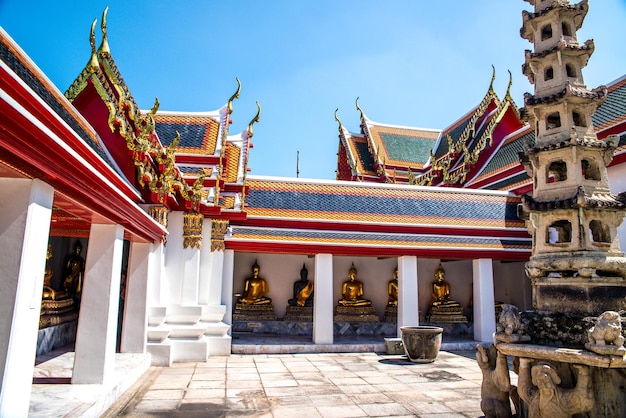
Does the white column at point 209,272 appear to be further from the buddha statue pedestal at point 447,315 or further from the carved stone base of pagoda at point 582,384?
the carved stone base of pagoda at point 582,384

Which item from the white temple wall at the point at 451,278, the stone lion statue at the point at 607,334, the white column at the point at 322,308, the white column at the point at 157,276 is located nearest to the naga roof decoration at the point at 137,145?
the white column at the point at 157,276

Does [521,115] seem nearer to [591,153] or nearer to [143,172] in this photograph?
[591,153]

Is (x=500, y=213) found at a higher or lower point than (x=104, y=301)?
higher

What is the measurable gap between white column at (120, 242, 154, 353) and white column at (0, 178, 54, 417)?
10.9 ft

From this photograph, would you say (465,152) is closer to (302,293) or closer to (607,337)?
(302,293)

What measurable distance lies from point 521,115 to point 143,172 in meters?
4.95

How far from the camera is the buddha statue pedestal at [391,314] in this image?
38.7 ft

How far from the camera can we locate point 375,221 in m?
10.6

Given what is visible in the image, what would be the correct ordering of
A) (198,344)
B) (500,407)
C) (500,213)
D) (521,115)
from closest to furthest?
(500,407) → (521,115) → (198,344) → (500,213)

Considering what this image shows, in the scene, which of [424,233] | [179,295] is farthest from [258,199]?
[424,233]

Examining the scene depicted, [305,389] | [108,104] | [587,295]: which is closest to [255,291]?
[305,389]

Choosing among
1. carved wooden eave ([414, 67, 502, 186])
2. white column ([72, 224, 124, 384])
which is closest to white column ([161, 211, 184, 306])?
white column ([72, 224, 124, 384])

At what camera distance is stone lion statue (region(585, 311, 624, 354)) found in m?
3.55

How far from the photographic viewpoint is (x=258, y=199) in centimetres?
1052
